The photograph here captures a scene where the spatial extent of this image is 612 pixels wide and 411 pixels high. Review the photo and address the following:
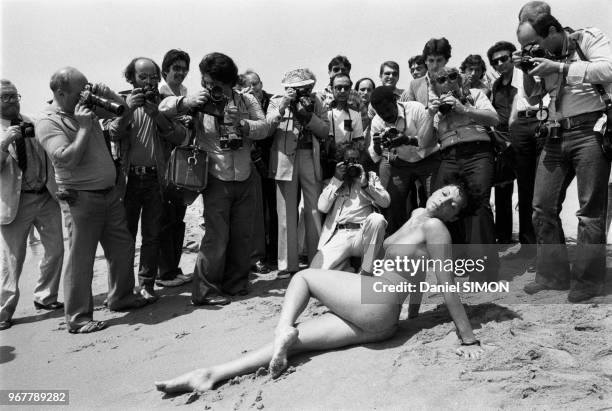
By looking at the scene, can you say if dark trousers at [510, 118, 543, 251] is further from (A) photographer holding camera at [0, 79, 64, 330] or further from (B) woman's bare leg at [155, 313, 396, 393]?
(A) photographer holding camera at [0, 79, 64, 330]

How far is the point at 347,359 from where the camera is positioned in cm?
299

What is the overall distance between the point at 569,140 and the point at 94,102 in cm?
356

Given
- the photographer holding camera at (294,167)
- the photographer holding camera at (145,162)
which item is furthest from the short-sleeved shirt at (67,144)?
the photographer holding camera at (294,167)

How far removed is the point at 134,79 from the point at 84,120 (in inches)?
37.0

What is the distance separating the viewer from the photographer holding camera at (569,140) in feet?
11.5

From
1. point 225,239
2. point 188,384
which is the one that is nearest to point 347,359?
point 188,384

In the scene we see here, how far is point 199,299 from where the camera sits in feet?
15.0

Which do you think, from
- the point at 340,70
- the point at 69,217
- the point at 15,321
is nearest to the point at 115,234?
the point at 69,217

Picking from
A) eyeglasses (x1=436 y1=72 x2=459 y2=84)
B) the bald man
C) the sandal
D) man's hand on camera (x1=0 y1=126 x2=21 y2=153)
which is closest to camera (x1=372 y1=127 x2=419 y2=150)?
eyeglasses (x1=436 y1=72 x2=459 y2=84)

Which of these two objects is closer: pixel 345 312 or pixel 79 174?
pixel 345 312

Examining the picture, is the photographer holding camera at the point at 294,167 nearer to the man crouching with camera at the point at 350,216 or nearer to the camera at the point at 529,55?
the man crouching with camera at the point at 350,216

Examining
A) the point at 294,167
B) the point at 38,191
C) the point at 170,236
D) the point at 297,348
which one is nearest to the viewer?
the point at 297,348

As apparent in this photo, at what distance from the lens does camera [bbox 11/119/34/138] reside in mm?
5020

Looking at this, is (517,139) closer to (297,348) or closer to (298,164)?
(298,164)
